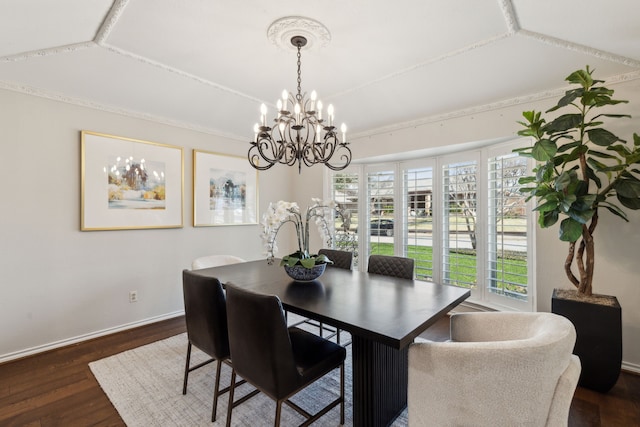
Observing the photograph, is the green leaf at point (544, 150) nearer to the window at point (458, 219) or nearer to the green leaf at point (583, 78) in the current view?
the green leaf at point (583, 78)

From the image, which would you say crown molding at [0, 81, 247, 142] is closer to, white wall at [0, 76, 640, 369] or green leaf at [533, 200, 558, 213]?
white wall at [0, 76, 640, 369]

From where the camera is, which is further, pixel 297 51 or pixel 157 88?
pixel 157 88

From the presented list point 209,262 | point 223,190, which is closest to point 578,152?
point 209,262

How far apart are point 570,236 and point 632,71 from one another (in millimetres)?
1464

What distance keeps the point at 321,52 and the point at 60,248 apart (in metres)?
2.97

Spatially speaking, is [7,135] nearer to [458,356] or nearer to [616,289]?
[458,356]

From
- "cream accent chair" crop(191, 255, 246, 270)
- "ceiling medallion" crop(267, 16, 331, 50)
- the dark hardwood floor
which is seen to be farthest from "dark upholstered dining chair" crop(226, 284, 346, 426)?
"ceiling medallion" crop(267, 16, 331, 50)

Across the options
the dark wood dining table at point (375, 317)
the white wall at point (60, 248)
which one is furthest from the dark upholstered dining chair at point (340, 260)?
the white wall at point (60, 248)

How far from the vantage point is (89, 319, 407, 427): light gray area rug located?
1.86m

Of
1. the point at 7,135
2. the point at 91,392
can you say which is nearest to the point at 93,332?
the point at 91,392

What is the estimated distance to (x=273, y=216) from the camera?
83.3 inches

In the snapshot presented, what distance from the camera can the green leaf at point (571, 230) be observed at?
6.88ft

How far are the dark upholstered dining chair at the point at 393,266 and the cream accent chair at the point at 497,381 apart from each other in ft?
4.04

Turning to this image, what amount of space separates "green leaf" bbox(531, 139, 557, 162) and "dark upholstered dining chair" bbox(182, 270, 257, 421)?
7.87 ft
